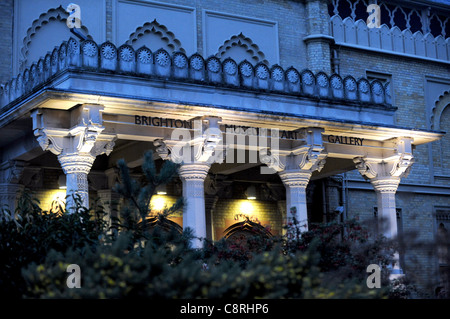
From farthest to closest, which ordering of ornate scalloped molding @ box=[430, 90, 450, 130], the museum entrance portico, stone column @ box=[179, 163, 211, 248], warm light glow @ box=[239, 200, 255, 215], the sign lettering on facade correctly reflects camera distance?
ornate scalloped molding @ box=[430, 90, 450, 130]
warm light glow @ box=[239, 200, 255, 215]
stone column @ box=[179, 163, 211, 248]
the sign lettering on facade
the museum entrance portico

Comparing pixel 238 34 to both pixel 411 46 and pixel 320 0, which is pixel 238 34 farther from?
pixel 411 46

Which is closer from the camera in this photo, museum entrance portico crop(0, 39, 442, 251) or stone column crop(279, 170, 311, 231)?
museum entrance portico crop(0, 39, 442, 251)

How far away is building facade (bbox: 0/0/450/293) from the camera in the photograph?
14.7 metres

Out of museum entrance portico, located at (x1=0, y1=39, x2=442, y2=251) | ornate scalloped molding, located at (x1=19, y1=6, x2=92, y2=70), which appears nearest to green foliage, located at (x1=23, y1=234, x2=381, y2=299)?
museum entrance portico, located at (x1=0, y1=39, x2=442, y2=251)

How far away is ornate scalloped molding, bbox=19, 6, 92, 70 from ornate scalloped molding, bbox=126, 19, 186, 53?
1434 millimetres

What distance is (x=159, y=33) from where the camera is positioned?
813 inches

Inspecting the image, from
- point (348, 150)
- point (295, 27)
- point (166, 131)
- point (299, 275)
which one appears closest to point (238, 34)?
point (295, 27)

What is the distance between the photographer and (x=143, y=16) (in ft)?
66.8

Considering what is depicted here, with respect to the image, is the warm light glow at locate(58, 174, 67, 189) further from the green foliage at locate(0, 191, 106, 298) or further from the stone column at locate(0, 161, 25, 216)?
the green foliage at locate(0, 191, 106, 298)

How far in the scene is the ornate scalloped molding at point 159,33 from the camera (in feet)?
66.5

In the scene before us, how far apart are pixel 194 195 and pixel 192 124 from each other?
147 cm

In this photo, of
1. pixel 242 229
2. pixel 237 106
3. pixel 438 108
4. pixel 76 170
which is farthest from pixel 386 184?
pixel 76 170

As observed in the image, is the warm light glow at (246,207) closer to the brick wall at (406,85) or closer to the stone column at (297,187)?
the stone column at (297,187)
